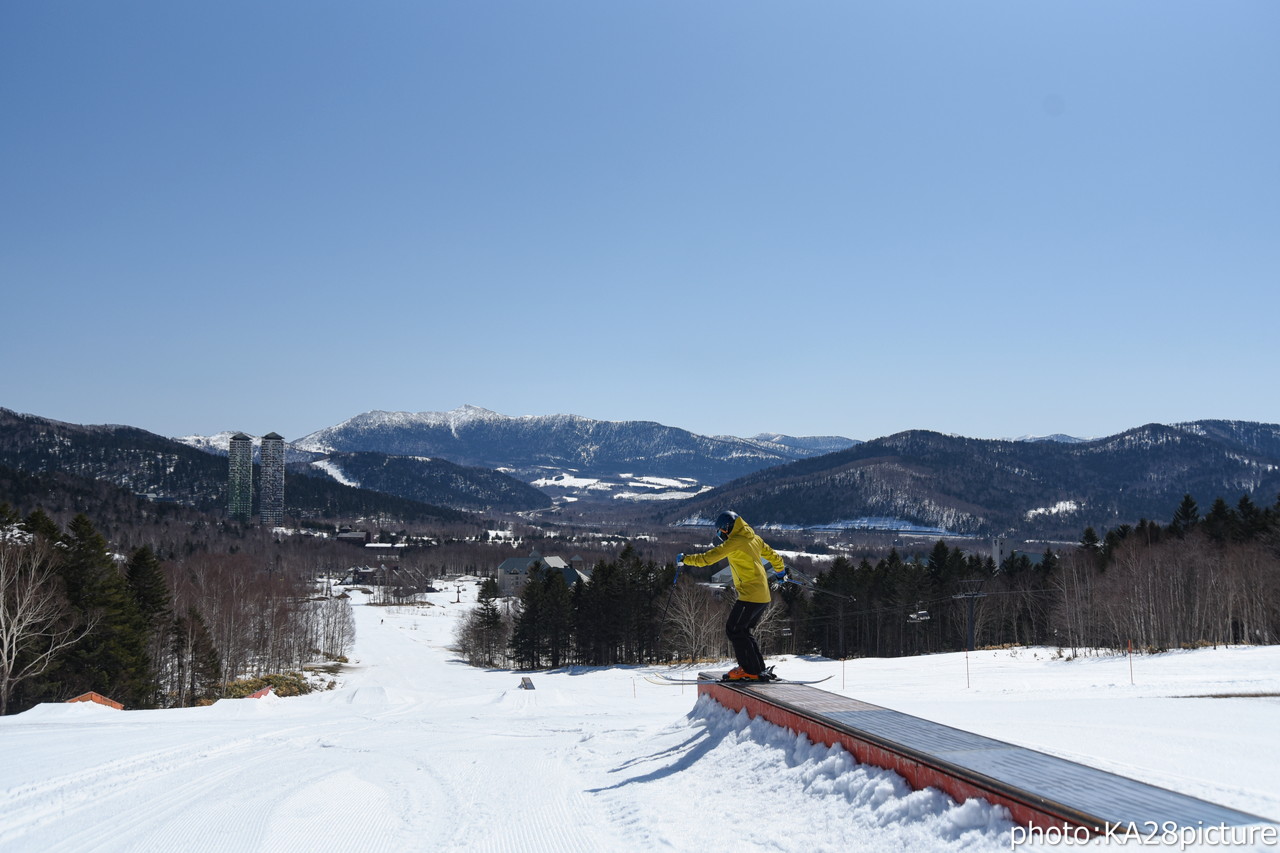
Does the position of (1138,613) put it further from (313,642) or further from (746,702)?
(313,642)

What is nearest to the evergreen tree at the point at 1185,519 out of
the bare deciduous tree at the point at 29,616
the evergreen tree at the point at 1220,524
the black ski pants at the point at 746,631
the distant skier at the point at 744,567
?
the evergreen tree at the point at 1220,524

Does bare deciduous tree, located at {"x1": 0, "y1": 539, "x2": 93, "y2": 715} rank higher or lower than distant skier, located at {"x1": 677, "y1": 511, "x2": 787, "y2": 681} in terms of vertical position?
lower

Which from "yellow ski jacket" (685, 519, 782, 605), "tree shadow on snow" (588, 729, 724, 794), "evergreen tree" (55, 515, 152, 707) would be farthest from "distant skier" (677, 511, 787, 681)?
"evergreen tree" (55, 515, 152, 707)

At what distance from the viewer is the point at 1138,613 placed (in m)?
46.6

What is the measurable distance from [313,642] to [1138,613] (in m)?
70.5

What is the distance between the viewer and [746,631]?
11.8 meters

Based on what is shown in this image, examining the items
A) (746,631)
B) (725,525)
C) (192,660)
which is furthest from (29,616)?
(725,525)

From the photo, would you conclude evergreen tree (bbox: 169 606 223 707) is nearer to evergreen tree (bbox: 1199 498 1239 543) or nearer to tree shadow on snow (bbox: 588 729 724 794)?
tree shadow on snow (bbox: 588 729 724 794)

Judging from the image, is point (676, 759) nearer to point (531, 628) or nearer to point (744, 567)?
point (744, 567)

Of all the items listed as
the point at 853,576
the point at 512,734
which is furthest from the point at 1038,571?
the point at 512,734

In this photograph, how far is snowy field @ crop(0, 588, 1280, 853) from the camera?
680cm

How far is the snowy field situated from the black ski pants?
99 centimetres

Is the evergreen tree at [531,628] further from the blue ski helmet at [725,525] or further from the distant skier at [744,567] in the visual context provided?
the blue ski helmet at [725,525]

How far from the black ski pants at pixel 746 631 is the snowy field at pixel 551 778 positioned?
99 centimetres
